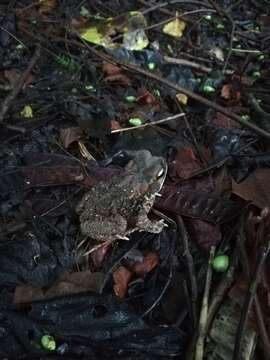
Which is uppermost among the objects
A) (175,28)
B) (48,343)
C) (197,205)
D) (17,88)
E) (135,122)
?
(175,28)

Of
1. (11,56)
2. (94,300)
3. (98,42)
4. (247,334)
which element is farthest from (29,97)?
(247,334)

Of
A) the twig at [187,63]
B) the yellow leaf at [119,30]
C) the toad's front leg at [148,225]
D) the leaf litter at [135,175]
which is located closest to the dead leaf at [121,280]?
the leaf litter at [135,175]

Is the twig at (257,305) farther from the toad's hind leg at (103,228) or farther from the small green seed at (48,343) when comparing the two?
the small green seed at (48,343)

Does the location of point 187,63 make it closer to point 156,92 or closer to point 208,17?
point 156,92

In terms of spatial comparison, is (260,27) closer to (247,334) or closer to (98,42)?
(98,42)

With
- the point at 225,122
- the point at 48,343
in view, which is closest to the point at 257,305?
the point at 48,343

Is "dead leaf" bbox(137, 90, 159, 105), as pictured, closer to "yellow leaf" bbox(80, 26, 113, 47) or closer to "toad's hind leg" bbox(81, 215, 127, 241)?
"yellow leaf" bbox(80, 26, 113, 47)
